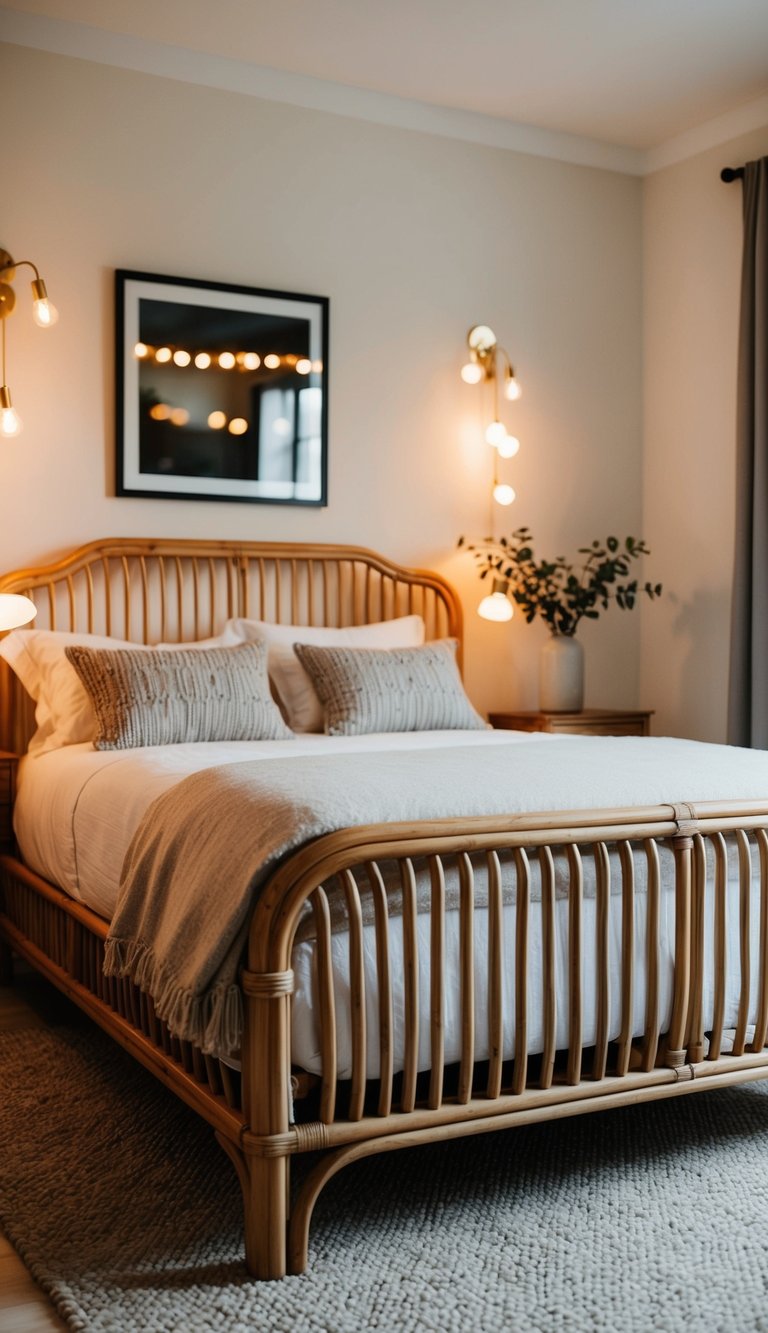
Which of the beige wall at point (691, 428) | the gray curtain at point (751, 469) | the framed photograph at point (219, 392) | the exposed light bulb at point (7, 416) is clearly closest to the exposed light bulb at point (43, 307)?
the exposed light bulb at point (7, 416)

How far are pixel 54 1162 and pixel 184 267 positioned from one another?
269cm

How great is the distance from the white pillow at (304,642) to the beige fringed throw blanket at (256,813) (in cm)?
113

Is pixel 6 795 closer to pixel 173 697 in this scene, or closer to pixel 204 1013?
pixel 173 697

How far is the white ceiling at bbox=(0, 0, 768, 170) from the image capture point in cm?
357

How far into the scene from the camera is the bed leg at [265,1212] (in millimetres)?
1834

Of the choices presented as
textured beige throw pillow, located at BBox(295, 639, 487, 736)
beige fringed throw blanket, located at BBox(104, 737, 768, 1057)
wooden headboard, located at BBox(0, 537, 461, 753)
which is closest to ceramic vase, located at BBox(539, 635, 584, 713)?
wooden headboard, located at BBox(0, 537, 461, 753)

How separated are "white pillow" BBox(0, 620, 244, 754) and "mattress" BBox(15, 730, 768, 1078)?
3.7 inches

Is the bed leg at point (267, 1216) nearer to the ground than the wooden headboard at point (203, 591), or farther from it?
nearer to the ground

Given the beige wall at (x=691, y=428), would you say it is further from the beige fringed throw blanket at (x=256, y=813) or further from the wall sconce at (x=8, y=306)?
the wall sconce at (x=8, y=306)

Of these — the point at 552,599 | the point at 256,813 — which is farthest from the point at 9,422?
the point at 256,813

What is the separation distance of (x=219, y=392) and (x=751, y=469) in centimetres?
175

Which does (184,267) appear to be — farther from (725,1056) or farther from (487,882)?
(725,1056)

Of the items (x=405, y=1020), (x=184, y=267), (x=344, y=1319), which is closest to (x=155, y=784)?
(x=405, y=1020)

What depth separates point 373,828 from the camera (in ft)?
6.26
